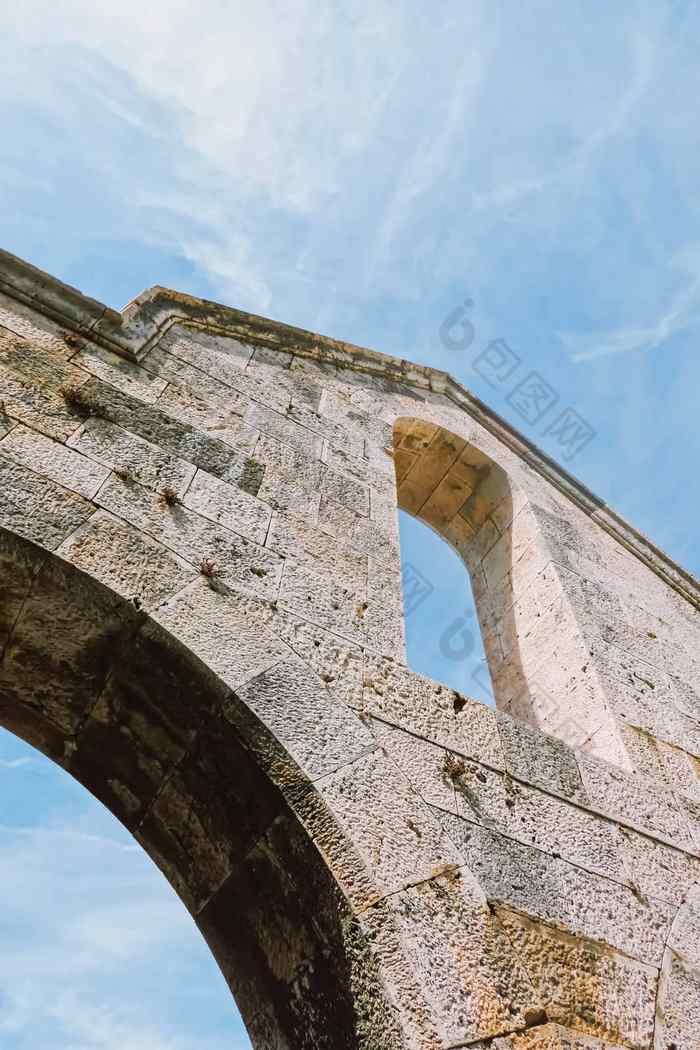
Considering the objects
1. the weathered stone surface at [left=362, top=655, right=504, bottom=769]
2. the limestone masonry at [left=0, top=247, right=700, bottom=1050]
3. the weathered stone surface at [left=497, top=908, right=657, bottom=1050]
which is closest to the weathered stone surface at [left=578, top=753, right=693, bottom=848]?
the limestone masonry at [left=0, top=247, right=700, bottom=1050]

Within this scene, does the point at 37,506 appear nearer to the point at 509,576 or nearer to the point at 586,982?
the point at 586,982

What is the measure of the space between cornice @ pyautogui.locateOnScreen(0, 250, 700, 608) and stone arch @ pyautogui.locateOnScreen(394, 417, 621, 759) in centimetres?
52

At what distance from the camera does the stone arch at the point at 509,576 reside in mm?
3881

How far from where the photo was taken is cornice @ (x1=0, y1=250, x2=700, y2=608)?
11.3 ft

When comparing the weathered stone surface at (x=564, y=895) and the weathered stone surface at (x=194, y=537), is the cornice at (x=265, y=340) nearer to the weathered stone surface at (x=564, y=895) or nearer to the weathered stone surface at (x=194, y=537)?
the weathered stone surface at (x=194, y=537)

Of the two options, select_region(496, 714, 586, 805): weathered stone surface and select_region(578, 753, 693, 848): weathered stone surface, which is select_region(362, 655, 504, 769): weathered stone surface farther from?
select_region(578, 753, 693, 848): weathered stone surface

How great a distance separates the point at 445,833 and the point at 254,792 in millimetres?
585

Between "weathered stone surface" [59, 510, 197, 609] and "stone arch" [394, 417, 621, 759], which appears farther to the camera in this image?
"stone arch" [394, 417, 621, 759]

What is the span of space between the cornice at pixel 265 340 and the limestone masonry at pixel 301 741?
0.08 ft

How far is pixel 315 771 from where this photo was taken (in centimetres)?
228

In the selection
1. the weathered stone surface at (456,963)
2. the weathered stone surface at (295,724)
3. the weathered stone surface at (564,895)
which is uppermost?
the weathered stone surface at (295,724)

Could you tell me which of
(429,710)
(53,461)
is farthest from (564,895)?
(53,461)

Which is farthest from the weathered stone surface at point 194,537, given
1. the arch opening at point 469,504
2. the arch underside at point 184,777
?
the arch opening at point 469,504

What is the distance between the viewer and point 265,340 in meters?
4.60
